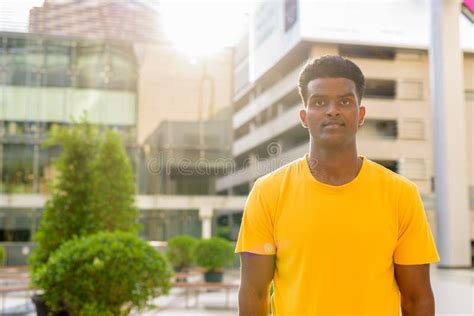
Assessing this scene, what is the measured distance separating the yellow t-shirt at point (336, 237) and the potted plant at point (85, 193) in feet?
17.8

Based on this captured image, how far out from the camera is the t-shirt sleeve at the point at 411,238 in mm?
1537

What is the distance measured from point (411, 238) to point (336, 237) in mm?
210

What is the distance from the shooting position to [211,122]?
2748 cm

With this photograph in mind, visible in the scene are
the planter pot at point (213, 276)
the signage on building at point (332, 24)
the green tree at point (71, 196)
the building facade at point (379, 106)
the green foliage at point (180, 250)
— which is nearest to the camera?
the green tree at point (71, 196)

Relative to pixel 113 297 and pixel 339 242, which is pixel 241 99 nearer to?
pixel 113 297

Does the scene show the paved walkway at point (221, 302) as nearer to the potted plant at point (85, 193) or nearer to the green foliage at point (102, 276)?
the potted plant at point (85, 193)

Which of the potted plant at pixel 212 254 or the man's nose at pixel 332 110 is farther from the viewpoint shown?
the potted plant at pixel 212 254

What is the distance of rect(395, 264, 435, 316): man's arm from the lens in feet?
5.06

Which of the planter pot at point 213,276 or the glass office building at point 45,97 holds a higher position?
the glass office building at point 45,97

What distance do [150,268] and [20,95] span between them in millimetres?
22324

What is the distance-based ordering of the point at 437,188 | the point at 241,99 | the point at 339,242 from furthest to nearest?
the point at 241,99 → the point at 437,188 → the point at 339,242

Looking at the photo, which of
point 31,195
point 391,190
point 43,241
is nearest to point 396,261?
point 391,190

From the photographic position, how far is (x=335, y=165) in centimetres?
156

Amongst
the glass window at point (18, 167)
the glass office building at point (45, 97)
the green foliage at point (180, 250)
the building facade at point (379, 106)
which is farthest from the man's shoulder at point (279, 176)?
the glass window at point (18, 167)
